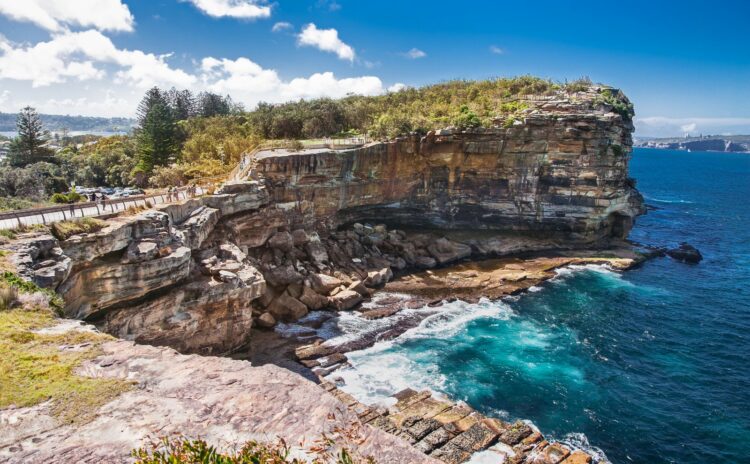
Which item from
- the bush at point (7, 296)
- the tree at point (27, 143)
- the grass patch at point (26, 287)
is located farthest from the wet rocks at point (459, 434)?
the tree at point (27, 143)

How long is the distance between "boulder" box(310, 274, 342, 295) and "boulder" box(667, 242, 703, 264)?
3628 centimetres

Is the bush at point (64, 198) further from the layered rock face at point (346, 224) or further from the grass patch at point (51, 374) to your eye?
the grass patch at point (51, 374)

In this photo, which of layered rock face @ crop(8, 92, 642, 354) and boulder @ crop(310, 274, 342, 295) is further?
boulder @ crop(310, 274, 342, 295)

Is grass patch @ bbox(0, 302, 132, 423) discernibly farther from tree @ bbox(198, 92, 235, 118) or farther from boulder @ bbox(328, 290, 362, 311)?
tree @ bbox(198, 92, 235, 118)

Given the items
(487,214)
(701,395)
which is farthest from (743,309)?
(487,214)

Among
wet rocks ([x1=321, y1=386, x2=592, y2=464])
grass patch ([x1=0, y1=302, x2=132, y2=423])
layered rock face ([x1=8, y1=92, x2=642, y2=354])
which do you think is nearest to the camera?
grass patch ([x1=0, y1=302, x2=132, y2=423])

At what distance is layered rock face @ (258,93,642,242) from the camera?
42.9 meters

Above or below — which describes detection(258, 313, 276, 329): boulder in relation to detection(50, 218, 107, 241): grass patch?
below

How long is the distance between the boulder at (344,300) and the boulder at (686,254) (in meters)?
35.3

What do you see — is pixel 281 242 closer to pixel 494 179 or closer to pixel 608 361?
pixel 494 179

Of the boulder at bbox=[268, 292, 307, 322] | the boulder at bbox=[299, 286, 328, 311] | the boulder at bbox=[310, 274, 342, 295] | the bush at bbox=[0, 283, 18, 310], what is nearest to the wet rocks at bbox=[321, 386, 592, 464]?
the boulder at bbox=[268, 292, 307, 322]

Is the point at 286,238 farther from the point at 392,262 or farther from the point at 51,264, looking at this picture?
A: the point at 51,264

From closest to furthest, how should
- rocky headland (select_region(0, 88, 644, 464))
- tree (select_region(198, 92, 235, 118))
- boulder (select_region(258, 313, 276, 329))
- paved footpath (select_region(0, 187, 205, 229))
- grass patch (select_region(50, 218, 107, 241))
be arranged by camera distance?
1. rocky headland (select_region(0, 88, 644, 464))
2. grass patch (select_region(50, 218, 107, 241))
3. paved footpath (select_region(0, 187, 205, 229))
4. boulder (select_region(258, 313, 276, 329))
5. tree (select_region(198, 92, 235, 118))

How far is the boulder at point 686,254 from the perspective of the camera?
147ft
